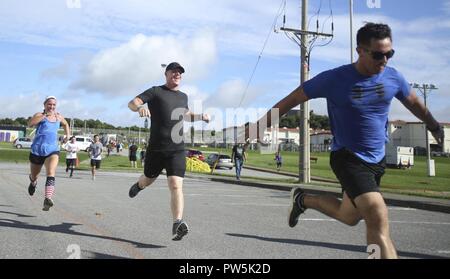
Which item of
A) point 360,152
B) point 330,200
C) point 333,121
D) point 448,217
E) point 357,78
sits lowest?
point 448,217

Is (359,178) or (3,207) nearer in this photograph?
(359,178)

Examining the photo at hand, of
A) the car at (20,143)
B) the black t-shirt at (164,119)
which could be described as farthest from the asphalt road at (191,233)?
the car at (20,143)

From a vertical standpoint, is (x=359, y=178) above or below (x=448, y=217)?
above

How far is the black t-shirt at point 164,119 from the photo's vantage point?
6.09 m

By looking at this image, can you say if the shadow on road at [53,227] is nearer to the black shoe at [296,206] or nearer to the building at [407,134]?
the black shoe at [296,206]

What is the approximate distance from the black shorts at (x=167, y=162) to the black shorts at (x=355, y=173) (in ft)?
7.69

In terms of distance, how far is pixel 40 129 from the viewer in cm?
812

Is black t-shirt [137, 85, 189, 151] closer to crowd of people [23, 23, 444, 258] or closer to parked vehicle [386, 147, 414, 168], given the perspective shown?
crowd of people [23, 23, 444, 258]

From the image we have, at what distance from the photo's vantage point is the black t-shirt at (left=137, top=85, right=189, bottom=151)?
609 cm

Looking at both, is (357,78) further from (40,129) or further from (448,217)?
(448,217)

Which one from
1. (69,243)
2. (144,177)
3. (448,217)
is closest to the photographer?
(69,243)
